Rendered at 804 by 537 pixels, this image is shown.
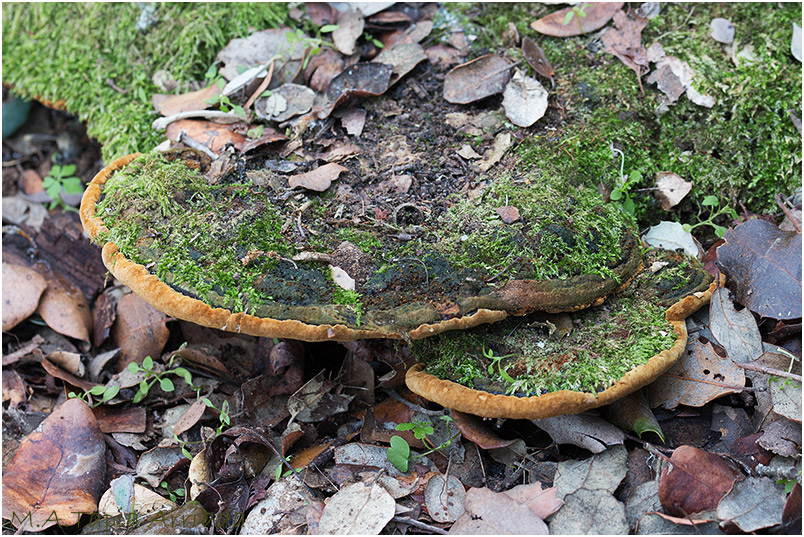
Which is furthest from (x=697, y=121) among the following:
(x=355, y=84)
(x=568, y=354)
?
(x=355, y=84)

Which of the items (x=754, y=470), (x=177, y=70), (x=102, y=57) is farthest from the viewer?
(x=102, y=57)

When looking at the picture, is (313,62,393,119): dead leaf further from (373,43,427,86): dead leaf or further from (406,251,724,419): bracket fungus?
(406,251,724,419): bracket fungus

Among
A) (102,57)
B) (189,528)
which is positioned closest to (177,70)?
(102,57)

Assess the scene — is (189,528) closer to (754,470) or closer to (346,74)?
(754,470)

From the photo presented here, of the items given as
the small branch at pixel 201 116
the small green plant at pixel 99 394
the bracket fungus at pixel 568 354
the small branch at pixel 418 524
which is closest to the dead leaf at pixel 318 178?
the small branch at pixel 201 116

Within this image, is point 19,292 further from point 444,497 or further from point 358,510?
point 444,497

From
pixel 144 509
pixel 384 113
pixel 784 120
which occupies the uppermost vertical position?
pixel 384 113

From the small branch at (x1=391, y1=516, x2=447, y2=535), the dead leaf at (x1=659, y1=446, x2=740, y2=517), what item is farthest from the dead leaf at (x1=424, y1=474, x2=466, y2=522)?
the dead leaf at (x1=659, y1=446, x2=740, y2=517)
